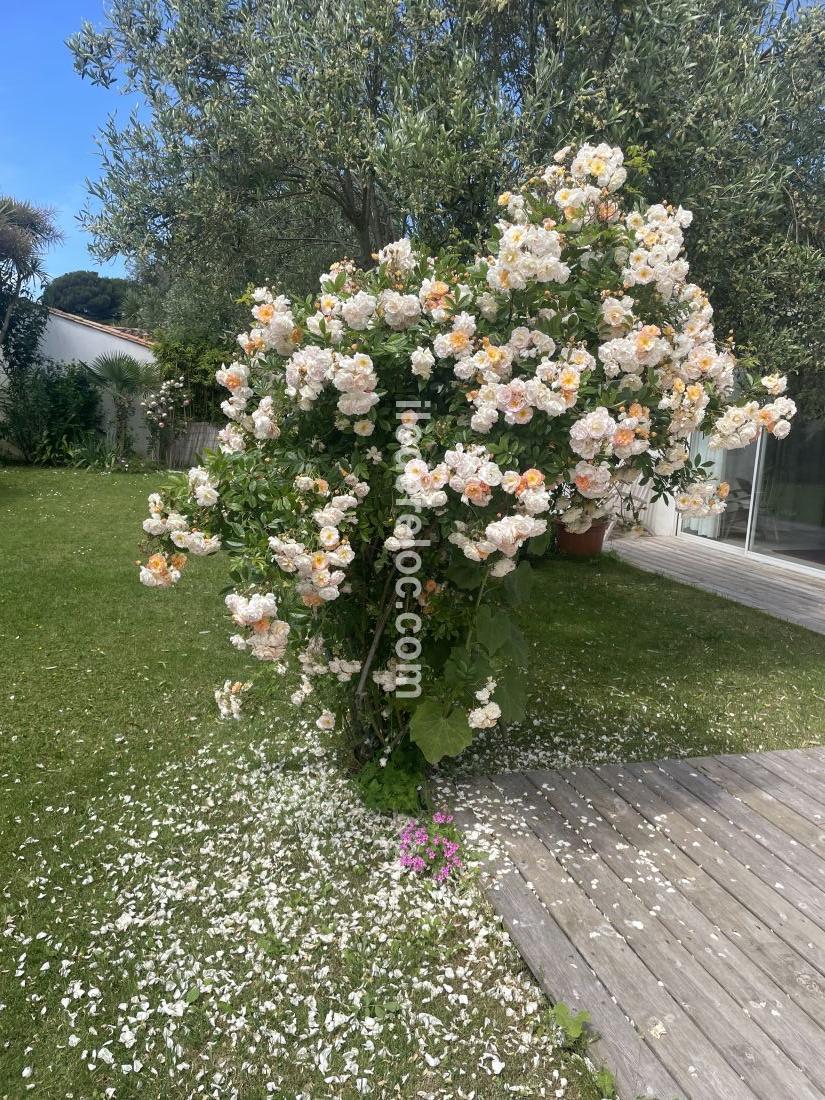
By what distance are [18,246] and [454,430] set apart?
47.3 feet

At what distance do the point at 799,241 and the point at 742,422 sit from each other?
2.91 meters

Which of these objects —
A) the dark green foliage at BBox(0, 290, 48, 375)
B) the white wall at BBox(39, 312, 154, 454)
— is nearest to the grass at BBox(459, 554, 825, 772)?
the white wall at BBox(39, 312, 154, 454)

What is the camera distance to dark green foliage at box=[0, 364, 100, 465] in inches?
503

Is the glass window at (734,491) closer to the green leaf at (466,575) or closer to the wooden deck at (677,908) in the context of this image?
the wooden deck at (677,908)

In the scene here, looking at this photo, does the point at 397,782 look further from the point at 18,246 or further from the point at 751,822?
the point at 18,246

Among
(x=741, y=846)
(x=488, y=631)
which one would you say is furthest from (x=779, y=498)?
(x=488, y=631)

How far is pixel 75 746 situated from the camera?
3570mm

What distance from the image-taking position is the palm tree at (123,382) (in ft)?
41.8

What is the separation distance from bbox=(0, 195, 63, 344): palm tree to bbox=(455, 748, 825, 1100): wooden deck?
46.8 feet

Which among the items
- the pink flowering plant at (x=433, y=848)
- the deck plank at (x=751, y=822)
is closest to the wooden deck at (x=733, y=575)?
the deck plank at (x=751, y=822)

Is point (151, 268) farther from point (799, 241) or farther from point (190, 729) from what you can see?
point (799, 241)

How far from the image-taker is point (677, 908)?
238 cm

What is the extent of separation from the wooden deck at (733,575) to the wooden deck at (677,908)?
332cm

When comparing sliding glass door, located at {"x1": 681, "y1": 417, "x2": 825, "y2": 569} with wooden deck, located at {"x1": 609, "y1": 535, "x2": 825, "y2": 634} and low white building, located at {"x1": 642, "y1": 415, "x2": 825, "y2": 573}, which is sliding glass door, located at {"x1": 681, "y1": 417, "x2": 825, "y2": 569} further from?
wooden deck, located at {"x1": 609, "y1": 535, "x2": 825, "y2": 634}
